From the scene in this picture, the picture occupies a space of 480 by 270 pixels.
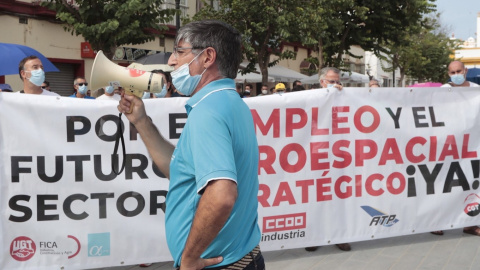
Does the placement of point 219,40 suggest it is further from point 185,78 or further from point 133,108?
point 133,108

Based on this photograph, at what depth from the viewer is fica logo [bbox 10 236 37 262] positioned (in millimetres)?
4379

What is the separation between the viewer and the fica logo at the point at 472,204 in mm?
6035

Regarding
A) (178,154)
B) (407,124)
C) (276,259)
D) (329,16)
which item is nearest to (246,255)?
(178,154)

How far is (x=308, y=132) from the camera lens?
17.3ft

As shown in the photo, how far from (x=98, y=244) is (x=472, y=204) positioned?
3970 mm

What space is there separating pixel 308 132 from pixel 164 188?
146cm

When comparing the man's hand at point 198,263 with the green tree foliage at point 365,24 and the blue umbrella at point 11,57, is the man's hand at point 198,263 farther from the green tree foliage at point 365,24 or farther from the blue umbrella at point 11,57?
the green tree foliage at point 365,24

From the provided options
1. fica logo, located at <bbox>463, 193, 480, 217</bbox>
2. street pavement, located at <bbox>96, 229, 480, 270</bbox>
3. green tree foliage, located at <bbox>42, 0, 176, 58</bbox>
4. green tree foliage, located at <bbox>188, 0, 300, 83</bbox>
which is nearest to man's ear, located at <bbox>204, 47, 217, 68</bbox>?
street pavement, located at <bbox>96, 229, 480, 270</bbox>

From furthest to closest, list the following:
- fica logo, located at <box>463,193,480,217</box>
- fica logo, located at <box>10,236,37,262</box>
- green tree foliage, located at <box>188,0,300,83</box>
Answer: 1. green tree foliage, located at <box>188,0,300,83</box>
2. fica logo, located at <box>463,193,480,217</box>
3. fica logo, located at <box>10,236,37,262</box>

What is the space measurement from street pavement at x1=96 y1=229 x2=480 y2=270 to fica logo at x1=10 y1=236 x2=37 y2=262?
0.81 meters

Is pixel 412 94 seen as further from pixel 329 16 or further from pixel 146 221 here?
pixel 329 16

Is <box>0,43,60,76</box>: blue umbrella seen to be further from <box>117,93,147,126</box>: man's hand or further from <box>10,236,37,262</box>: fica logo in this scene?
<box>117,93,147,126</box>: man's hand

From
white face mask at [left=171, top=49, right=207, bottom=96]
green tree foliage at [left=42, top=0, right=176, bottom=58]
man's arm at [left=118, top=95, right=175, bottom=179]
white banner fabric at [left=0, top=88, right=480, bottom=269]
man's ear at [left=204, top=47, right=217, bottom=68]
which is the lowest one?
white banner fabric at [left=0, top=88, right=480, bottom=269]

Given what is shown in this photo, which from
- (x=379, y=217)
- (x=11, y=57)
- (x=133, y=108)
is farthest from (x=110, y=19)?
(x=133, y=108)
